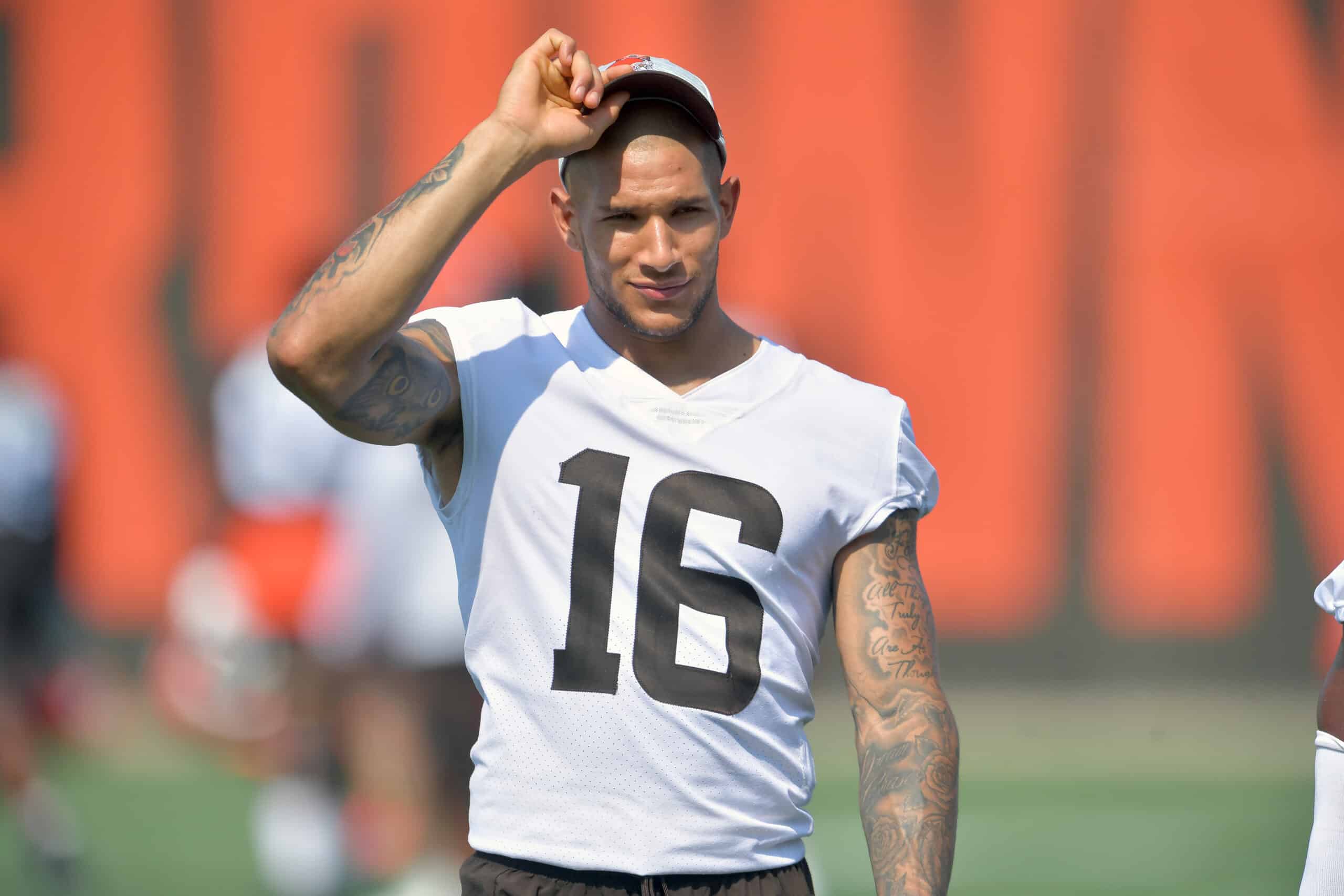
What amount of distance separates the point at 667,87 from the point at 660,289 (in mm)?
368

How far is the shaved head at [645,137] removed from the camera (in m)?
2.79

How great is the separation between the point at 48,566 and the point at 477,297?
3543 millimetres

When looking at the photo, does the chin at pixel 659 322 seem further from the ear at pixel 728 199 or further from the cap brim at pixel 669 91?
the cap brim at pixel 669 91

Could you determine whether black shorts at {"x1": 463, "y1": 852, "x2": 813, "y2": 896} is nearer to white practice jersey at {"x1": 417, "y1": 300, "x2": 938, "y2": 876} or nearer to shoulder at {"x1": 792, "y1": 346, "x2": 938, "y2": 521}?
white practice jersey at {"x1": 417, "y1": 300, "x2": 938, "y2": 876}

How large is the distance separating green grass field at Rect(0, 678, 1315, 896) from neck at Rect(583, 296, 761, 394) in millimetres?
3380

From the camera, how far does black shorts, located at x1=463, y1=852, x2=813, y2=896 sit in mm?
2547

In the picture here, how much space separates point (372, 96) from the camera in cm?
987

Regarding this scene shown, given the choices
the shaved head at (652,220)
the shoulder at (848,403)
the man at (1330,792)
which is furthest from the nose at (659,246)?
the man at (1330,792)

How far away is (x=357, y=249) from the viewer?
254cm

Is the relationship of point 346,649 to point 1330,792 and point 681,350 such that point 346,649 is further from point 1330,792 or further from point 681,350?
point 1330,792

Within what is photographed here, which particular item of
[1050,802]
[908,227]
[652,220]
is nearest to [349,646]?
[652,220]

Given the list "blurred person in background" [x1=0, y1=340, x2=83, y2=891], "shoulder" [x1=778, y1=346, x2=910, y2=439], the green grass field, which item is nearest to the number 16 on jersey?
"shoulder" [x1=778, y1=346, x2=910, y2=439]

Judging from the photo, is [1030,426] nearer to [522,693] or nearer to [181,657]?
[181,657]

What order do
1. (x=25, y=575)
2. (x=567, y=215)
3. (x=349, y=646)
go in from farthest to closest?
1. (x=25, y=575)
2. (x=349, y=646)
3. (x=567, y=215)
